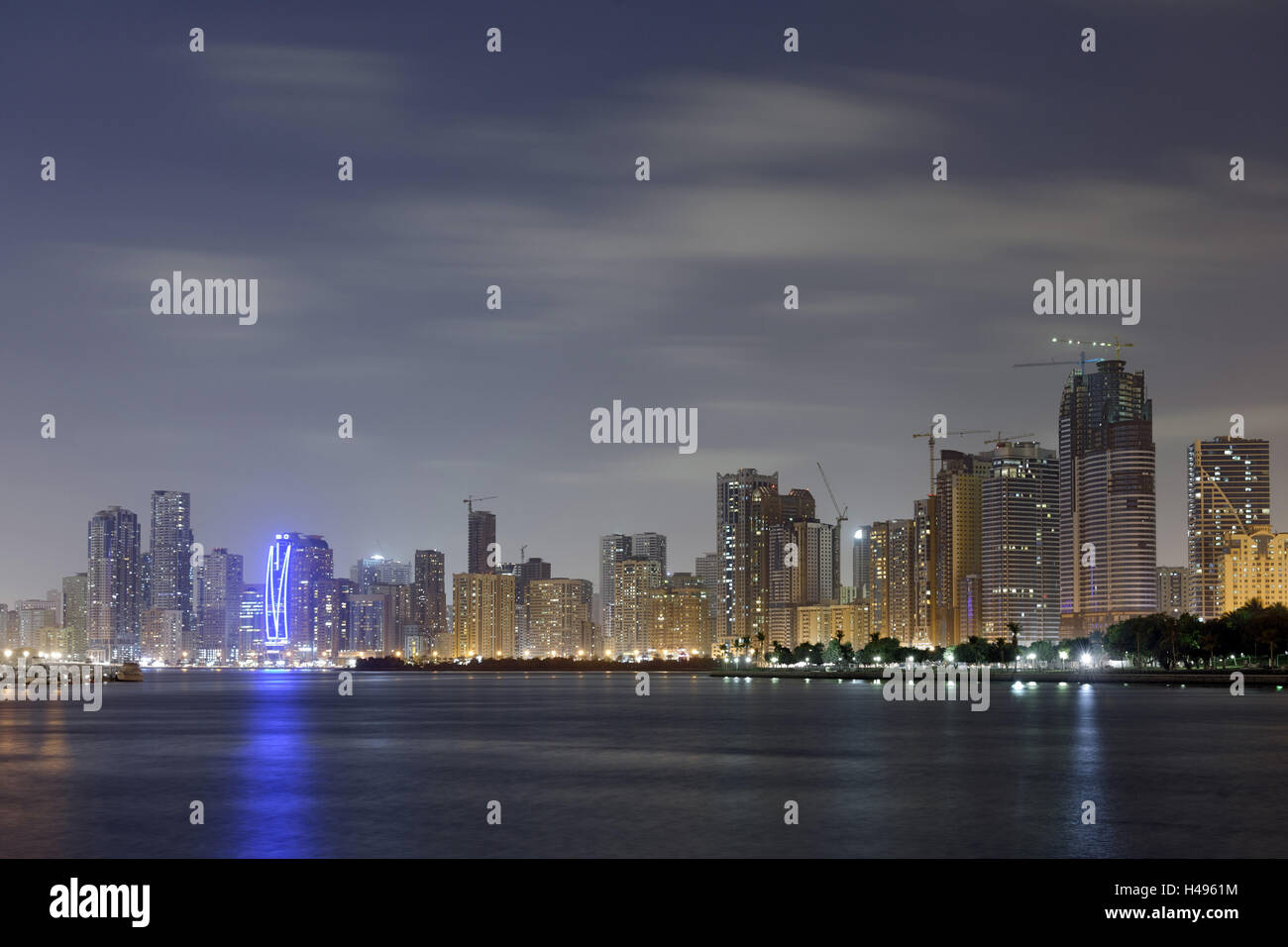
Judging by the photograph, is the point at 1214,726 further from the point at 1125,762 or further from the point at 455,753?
the point at 455,753

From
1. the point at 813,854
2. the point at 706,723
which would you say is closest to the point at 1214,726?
the point at 706,723

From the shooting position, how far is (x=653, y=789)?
79.8 m

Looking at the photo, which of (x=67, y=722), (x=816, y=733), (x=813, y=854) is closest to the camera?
(x=813, y=854)

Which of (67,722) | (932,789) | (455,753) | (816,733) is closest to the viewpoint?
(932,789)

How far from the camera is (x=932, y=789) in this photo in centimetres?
8012

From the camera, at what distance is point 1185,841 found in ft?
200

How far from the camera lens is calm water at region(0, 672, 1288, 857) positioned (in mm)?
59469

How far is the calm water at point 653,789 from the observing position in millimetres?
59469

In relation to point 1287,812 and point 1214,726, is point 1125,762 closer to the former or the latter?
point 1287,812
